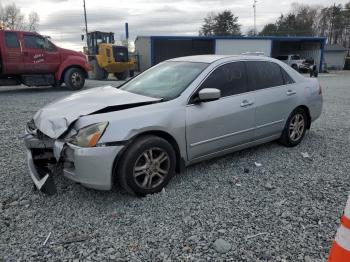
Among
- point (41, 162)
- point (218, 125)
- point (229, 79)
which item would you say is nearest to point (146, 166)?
point (218, 125)

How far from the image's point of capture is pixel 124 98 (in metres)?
3.79

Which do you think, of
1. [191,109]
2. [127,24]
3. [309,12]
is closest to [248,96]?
[191,109]

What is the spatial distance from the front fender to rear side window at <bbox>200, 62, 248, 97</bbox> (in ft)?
32.4

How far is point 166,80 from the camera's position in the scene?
13.9 ft

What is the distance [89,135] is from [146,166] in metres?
0.71

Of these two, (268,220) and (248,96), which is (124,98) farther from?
(268,220)

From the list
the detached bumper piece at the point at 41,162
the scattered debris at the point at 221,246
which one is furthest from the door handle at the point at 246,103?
the detached bumper piece at the point at 41,162

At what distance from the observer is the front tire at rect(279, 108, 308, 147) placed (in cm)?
509

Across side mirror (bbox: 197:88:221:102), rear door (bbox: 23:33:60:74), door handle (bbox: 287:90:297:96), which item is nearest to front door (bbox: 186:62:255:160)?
side mirror (bbox: 197:88:221:102)

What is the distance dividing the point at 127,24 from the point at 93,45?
6.84m

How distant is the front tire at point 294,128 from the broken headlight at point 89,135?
3180mm

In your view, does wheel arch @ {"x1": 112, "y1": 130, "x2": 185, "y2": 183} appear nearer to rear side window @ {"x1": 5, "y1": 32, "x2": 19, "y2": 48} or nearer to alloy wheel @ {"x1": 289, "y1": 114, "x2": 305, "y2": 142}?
alloy wheel @ {"x1": 289, "y1": 114, "x2": 305, "y2": 142}

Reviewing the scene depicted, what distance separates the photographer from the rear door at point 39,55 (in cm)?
1167

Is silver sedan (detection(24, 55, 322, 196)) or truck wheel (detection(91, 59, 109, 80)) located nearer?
silver sedan (detection(24, 55, 322, 196))
